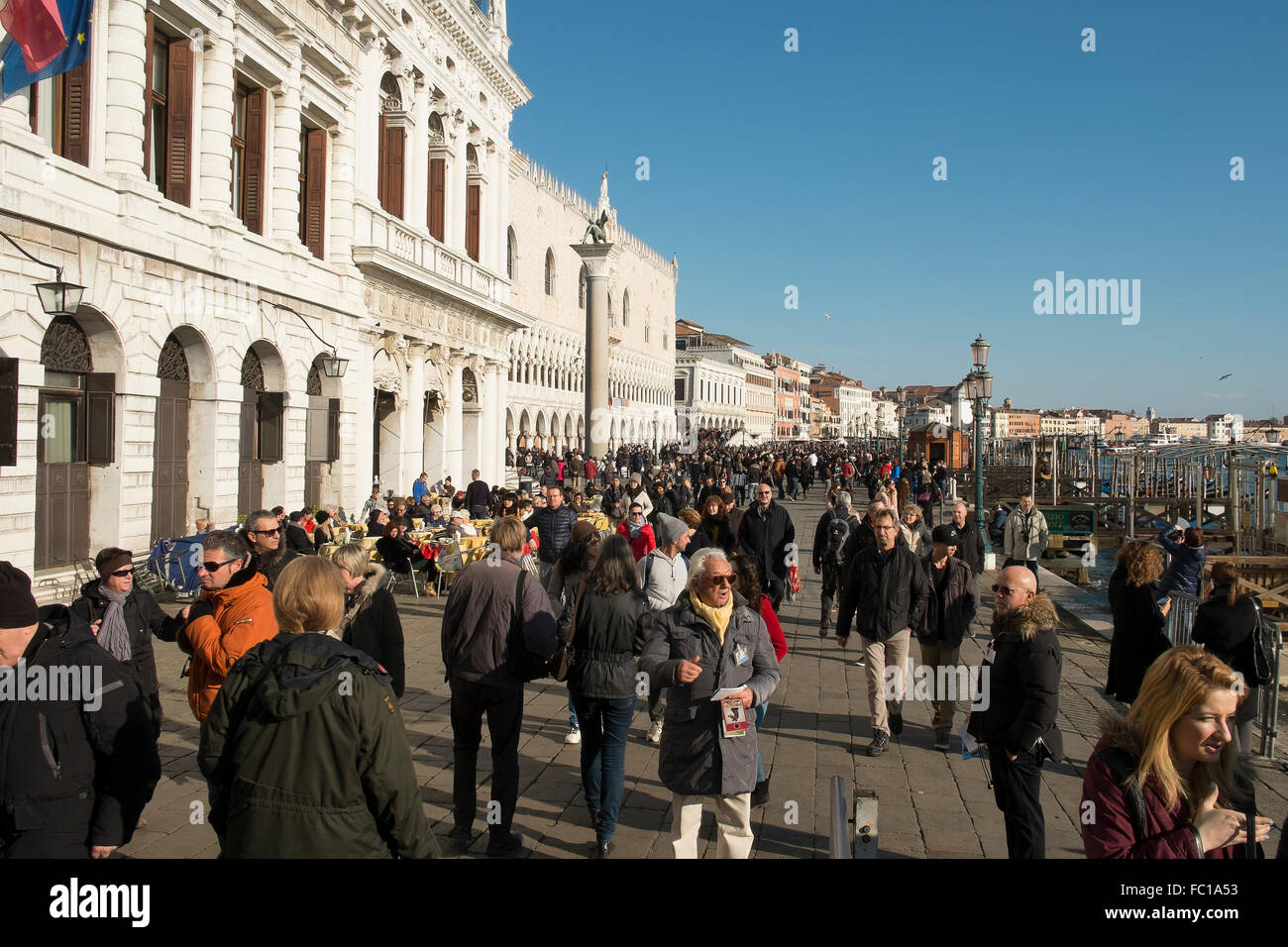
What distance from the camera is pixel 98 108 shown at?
11594 millimetres

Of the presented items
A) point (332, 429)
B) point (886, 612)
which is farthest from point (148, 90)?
point (886, 612)

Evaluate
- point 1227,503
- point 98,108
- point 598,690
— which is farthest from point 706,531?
point 1227,503

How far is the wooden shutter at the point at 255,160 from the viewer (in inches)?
618

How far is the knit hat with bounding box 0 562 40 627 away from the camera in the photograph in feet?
9.58

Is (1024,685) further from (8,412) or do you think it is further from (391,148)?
(391,148)

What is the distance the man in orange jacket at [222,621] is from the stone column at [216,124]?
1174 centimetres

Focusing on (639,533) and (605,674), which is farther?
(639,533)

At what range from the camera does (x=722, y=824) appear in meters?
4.04

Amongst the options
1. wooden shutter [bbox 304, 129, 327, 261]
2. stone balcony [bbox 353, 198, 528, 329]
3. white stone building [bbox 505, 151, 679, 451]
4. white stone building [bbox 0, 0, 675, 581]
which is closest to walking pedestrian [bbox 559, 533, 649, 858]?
white stone building [bbox 0, 0, 675, 581]

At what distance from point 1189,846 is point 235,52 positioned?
16.3m

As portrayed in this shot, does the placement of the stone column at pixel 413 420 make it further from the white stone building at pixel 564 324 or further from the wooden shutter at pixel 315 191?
the white stone building at pixel 564 324

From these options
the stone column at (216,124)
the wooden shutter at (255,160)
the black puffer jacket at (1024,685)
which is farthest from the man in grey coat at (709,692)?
the wooden shutter at (255,160)

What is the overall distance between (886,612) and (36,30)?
389 inches
